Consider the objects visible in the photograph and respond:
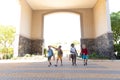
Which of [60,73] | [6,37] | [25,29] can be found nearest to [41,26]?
[25,29]

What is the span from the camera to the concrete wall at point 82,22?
2083 cm

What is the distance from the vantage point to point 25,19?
18.8 metres

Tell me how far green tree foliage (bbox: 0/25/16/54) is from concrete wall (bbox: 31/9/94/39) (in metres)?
5.21

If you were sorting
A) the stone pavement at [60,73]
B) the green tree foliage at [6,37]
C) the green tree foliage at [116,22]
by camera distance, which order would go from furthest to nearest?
the green tree foliage at [116,22], the green tree foliage at [6,37], the stone pavement at [60,73]

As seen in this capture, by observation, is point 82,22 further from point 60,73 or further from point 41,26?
point 60,73

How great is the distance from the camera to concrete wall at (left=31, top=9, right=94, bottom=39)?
2083 cm

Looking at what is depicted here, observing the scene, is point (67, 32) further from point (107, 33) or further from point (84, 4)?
point (107, 33)

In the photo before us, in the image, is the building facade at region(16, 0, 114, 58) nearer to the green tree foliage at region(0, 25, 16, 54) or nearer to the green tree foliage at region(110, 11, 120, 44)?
the green tree foliage at region(0, 25, 16, 54)

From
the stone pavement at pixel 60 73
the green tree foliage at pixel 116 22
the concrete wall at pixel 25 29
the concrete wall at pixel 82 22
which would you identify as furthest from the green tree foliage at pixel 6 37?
the stone pavement at pixel 60 73

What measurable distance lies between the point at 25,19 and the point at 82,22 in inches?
284

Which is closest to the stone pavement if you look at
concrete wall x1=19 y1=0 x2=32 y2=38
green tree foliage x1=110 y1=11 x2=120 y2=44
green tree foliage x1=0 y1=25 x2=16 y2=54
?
concrete wall x1=19 y1=0 x2=32 y2=38

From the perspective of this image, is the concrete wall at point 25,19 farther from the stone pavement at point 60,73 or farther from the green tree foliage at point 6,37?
the stone pavement at point 60,73

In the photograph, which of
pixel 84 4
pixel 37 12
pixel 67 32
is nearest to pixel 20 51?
pixel 37 12

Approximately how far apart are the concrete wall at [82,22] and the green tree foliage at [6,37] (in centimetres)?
521
